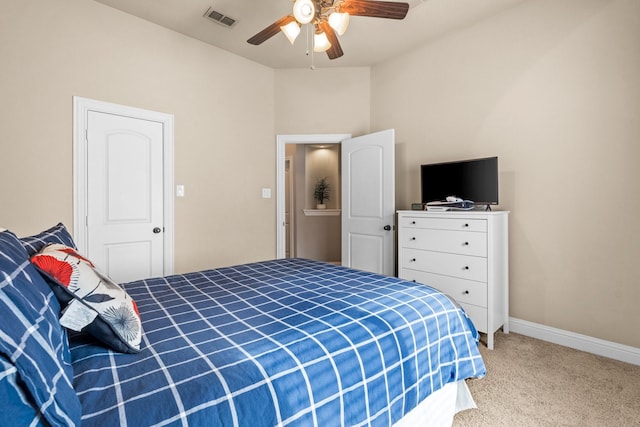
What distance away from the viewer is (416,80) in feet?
11.9

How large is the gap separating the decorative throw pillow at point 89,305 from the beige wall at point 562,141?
9.70 feet

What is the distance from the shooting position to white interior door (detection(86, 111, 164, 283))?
109 inches

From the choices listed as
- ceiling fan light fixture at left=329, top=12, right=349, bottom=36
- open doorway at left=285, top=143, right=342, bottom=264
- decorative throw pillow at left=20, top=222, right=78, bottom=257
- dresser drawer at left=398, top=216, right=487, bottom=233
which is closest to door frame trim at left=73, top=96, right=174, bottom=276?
decorative throw pillow at left=20, top=222, right=78, bottom=257

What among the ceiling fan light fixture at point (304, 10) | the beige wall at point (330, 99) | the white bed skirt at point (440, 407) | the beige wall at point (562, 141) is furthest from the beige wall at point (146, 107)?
the white bed skirt at point (440, 407)

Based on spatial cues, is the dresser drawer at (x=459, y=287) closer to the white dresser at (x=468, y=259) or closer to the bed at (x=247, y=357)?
the white dresser at (x=468, y=259)

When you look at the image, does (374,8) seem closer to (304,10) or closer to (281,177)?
(304,10)

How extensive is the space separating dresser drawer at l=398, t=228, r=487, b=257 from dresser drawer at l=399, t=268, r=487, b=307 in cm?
24

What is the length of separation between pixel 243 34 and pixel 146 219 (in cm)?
208

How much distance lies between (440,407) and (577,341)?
176cm

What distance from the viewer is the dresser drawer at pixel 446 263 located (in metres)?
2.59

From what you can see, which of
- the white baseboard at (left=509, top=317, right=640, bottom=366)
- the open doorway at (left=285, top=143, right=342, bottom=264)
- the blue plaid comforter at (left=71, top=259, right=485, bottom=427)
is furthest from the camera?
the open doorway at (left=285, top=143, right=342, bottom=264)

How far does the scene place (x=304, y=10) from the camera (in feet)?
6.89

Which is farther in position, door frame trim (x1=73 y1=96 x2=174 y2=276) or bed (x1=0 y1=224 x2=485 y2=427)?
door frame trim (x1=73 y1=96 x2=174 y2=276)

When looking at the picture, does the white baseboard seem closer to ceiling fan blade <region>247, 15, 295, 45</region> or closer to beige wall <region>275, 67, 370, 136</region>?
beige wall <region>275, 67, 370, 136</region>
